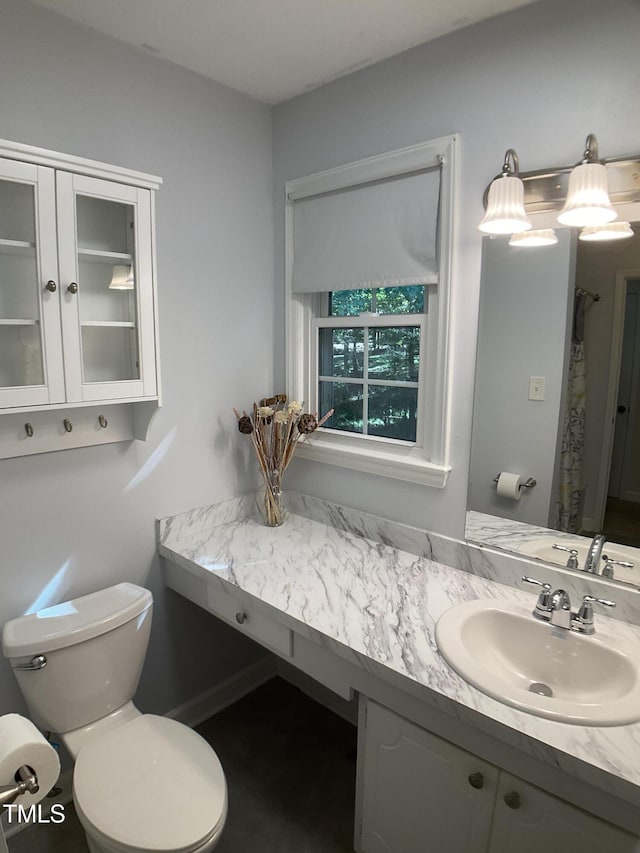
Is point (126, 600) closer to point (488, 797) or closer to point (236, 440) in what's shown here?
point (236, 440)

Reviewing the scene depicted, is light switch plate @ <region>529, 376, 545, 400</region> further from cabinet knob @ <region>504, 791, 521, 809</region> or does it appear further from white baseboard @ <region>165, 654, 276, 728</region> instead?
white baseboard @ <region>165, 654, 276, 728</region>

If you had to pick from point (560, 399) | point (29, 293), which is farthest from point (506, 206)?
point (29, 293)

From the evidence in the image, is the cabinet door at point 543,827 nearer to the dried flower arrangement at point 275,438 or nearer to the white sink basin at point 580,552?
the white sink basin at point 580,552

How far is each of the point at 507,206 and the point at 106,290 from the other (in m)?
1.18

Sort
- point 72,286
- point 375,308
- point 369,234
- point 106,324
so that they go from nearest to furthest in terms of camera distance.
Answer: point 72,286, point 106,324, point 369,234, point 375,308

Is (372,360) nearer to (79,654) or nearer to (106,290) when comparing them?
(106,290)

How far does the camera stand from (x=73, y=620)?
5.31ft

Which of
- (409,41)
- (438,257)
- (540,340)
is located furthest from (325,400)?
(409,41)

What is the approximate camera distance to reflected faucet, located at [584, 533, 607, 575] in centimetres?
150

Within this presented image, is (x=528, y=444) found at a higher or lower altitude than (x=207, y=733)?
higher

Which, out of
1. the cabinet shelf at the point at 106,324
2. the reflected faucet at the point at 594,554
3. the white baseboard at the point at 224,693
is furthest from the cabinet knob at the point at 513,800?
the cabinet shelf at the point at 106,324

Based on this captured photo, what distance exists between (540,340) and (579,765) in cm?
108

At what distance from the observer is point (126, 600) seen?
5.69 ft

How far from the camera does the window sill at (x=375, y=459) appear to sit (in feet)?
6.01
